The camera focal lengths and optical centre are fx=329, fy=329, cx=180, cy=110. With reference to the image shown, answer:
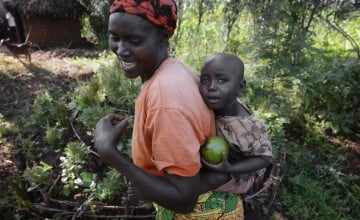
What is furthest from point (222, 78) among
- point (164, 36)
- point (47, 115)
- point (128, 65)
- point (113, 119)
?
point (47, 115)

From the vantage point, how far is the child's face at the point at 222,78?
1502mm

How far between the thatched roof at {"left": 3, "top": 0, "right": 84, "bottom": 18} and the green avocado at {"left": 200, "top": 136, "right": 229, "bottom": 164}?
10.6 metres

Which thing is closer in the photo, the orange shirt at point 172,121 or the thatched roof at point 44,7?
the orange shirt at point 172,121

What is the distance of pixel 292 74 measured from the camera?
5.02 meters

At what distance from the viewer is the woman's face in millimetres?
1293

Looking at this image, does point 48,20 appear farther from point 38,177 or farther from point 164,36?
point 164,36

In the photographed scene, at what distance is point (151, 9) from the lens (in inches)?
50.7

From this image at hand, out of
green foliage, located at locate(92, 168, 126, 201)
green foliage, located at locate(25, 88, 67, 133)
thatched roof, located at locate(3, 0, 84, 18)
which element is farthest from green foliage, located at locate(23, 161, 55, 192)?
thatched roof, located at locate(3, 0, 84, 18)

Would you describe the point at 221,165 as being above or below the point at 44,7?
above

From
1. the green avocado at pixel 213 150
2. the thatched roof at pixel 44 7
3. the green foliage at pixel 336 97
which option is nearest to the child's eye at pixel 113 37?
the green avocado at pixel 213 150

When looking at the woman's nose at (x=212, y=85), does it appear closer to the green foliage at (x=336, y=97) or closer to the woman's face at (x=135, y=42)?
the woman's face at (x=135, y=42)

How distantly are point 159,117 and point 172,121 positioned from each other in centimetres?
5

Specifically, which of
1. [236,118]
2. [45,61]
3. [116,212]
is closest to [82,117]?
[116,212]

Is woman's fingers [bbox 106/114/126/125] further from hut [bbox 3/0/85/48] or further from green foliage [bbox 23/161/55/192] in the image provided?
hut [bbox 3/0/85/48]
